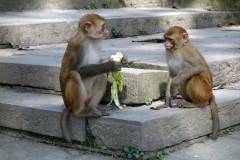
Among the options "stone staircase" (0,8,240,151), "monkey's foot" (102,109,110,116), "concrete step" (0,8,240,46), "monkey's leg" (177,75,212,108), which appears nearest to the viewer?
"stone staircase" (0,8,240,151)

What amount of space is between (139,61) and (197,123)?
48.1 inches

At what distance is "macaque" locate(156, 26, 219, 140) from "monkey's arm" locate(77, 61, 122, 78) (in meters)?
0.62

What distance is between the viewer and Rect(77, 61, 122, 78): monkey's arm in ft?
17.1

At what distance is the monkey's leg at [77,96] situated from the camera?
204 inches

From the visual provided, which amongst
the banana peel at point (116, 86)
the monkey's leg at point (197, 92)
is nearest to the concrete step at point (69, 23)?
the banana peel at point (116, 86)

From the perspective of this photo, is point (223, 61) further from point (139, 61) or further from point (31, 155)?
point (31, 155)

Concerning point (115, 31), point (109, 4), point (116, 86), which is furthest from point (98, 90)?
point (109, 4)

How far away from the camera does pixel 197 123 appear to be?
17.9 ft

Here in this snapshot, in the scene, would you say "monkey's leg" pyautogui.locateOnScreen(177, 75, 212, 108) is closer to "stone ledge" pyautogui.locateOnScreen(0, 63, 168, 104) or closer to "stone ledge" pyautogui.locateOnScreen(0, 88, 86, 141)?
"stone ledge" pyautogui.locateOnScreen(0, 63, 168, 104)

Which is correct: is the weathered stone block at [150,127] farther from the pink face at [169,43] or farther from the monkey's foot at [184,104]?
the pink face at [169,43]

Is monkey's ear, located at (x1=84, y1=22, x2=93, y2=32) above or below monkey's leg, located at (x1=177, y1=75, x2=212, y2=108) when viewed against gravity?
above

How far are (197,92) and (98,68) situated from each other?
1033mm

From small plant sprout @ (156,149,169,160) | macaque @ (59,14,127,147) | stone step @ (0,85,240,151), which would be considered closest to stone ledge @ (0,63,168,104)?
stone step @ (0,85,240,151)

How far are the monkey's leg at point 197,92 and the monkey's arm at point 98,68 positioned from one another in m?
0.78
